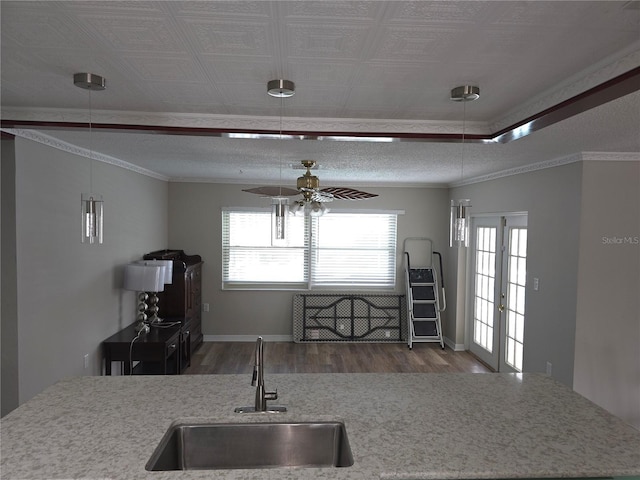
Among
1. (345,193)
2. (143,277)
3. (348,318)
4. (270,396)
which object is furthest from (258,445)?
(348,318)

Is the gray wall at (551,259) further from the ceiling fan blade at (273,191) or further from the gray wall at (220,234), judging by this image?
the ceiling fan blade at (273,191)

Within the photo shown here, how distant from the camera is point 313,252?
6641mm

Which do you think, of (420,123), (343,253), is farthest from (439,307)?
(420,123)

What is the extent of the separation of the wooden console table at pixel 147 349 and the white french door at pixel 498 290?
12.4 feet

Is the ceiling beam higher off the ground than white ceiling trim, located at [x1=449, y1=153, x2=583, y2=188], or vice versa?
white ceiling trim, located at [x1=449, y1=153, x2=583, y2=188]

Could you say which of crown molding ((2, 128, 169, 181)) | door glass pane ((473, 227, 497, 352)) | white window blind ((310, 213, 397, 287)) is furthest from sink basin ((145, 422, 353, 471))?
white window blind ((310, 213, 397, 287))

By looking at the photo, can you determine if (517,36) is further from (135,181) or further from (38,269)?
(135,181)

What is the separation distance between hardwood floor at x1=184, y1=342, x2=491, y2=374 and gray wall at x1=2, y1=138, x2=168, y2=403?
4.62ft

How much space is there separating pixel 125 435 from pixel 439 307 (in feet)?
18.5

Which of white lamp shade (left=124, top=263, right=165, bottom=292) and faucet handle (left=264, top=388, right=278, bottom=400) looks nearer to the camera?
faucet handle (left=264, top=388, right=278, bottom=400)

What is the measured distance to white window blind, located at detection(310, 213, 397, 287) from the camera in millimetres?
6660

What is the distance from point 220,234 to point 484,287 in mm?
3846

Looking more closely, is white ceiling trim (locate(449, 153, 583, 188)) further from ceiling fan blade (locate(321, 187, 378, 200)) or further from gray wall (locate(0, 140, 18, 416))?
gray wall (locate(0, 140, 18, 416))

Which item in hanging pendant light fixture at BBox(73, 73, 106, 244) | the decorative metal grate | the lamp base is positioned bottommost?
the decorative metal grate
